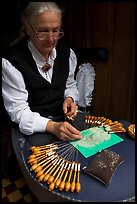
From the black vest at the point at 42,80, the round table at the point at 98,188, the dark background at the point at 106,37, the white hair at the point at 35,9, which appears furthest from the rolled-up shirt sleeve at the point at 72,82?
the round table at the point at 98,188

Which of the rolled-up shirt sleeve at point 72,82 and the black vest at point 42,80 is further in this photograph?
the rolled-up shirt sleeve at point 72,82

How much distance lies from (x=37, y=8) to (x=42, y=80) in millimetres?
368

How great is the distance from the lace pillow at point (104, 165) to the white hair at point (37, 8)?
73 centimetres

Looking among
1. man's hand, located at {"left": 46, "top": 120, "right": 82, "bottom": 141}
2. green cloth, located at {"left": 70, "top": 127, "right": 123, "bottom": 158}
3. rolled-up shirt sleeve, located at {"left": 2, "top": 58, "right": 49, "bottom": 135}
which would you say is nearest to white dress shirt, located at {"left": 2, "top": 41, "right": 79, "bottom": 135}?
rolled-up shirt sleeve, located at {"left": 2, "top": 58, "right": 49, "bottom": 135}

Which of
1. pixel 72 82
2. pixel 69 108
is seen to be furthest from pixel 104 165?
pixel 72 82

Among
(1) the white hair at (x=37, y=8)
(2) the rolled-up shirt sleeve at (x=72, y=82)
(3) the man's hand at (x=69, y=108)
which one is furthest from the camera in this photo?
(2) the rolled-up shirt sleeve at (x=72, y=82)

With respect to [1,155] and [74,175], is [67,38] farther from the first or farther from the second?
[74,175]

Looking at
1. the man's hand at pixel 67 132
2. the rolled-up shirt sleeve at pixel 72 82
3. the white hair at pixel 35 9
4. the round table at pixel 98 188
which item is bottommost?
the round table at pixel 98 188

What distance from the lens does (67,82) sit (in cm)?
141

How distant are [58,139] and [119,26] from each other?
2.62ft

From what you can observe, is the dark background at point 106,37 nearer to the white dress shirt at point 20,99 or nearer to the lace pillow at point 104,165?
the white dress shirt at point 20,99

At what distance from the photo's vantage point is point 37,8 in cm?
102

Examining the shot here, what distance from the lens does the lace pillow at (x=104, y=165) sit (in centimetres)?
77

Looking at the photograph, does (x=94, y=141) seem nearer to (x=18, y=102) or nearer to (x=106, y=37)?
(x=18, y=102)
